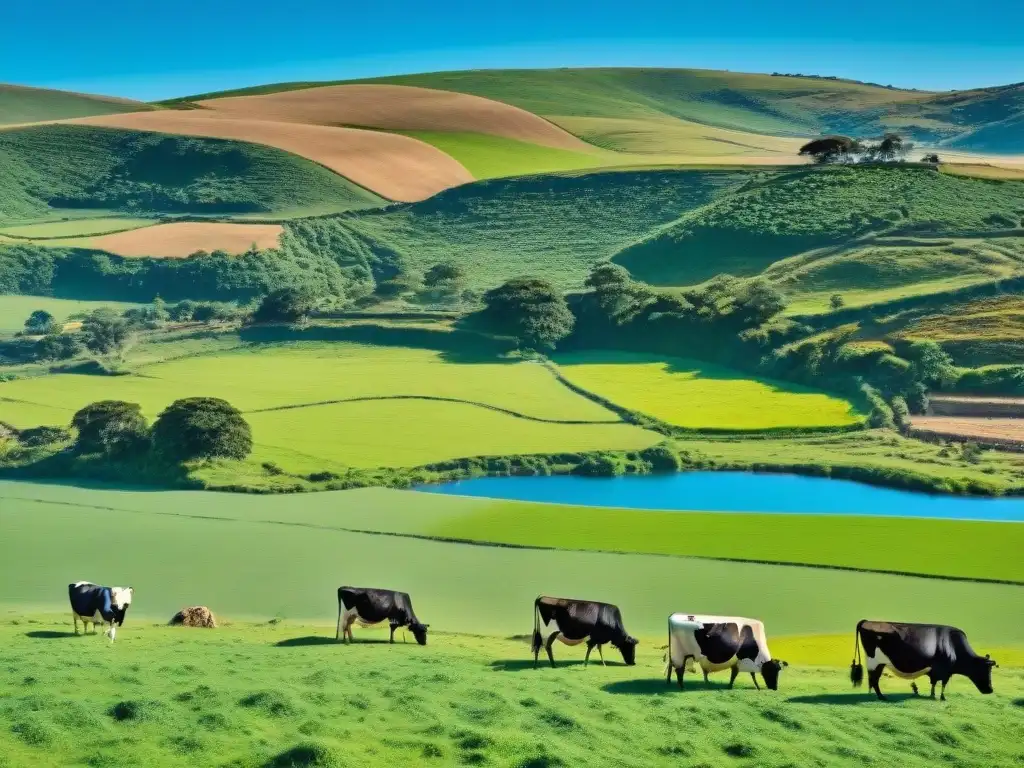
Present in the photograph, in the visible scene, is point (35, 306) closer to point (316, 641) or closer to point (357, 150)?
point (357, 150)

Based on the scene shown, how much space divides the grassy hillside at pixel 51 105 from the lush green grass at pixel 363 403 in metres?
102

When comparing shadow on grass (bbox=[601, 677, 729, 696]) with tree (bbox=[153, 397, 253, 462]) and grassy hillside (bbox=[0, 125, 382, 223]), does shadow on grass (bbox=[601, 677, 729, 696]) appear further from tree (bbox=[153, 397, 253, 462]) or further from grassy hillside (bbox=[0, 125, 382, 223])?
grassy hillside (bbox=[0, 125, 382, 223])

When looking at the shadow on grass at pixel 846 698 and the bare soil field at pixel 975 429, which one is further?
the bare soil field at pixel 975 429

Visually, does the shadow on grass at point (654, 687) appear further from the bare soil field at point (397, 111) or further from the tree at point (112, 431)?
the bare soil field at point (397, 111)

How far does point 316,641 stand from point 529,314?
2300 inches

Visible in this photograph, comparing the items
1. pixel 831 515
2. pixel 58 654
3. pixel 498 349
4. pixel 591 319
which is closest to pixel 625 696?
pixel 58 654

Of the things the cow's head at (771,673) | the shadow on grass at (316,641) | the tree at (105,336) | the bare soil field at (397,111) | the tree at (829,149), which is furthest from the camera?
the bare soil field at (397,111)

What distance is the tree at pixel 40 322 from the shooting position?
94.1 metres

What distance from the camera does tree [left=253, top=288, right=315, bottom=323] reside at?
8956 cm

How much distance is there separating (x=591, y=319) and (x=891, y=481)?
36564mm

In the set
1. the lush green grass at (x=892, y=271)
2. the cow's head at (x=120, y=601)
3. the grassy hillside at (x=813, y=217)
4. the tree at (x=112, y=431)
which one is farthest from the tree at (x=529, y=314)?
the cow's head at (x=120, y=601)

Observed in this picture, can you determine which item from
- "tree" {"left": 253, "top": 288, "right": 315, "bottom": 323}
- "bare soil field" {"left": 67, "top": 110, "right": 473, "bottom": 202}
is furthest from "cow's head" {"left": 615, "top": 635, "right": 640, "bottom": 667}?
"bare soil field" {"left": 67, "top": 110, "right": 473, "bottom": 202}

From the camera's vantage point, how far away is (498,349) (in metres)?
83.1

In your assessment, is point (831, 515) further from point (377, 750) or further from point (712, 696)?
point (377, 750)
